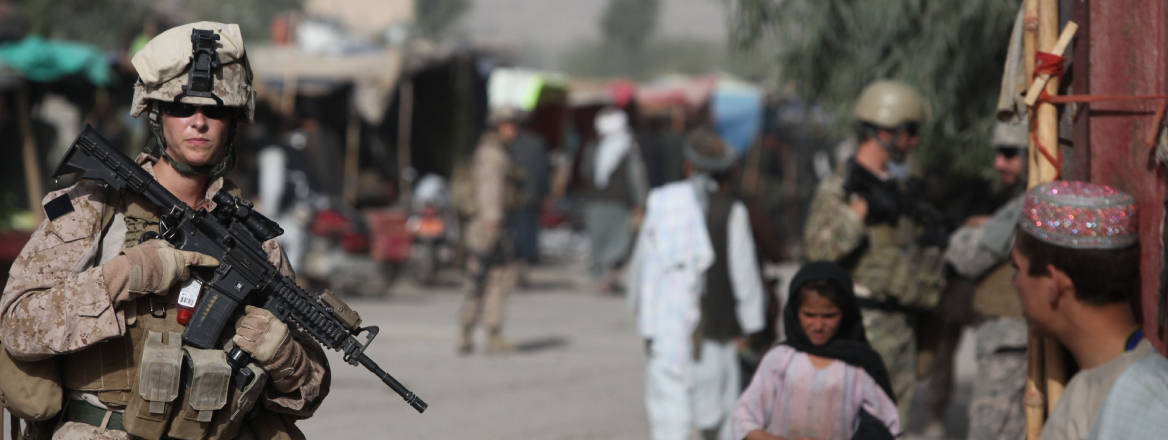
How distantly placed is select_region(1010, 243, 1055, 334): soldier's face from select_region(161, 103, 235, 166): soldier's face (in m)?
1.90

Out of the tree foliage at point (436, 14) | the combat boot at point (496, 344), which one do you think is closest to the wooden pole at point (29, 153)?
the combat boot at point (496, 344)

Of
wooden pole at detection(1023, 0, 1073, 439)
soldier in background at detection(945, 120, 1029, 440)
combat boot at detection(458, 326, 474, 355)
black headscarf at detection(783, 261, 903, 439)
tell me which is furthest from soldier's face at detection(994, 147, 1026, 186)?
combat boot at detection(458, 326, 474, 355)

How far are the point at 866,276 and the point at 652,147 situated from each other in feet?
41.4

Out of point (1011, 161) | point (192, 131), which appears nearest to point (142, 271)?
point (192, 131)

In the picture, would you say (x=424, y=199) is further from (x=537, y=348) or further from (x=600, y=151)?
(x=537, y=348)

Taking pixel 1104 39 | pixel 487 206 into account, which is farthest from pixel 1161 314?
pixel 487 206

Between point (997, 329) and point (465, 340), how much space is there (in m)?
Answer: 5.99

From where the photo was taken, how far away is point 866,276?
6.29 meters

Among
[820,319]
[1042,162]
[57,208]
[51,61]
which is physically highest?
[51,61]

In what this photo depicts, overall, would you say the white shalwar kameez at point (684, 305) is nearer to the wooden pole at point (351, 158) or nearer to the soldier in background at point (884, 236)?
the soldier in background at point (884, 236)

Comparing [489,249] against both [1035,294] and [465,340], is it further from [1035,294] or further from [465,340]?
[1035,294]

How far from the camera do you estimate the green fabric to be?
1325 cm

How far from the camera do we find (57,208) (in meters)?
3.36

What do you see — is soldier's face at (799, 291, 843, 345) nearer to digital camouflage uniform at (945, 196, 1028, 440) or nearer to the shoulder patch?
digital camouflage uniform at (945, 196, 1028, 440)
